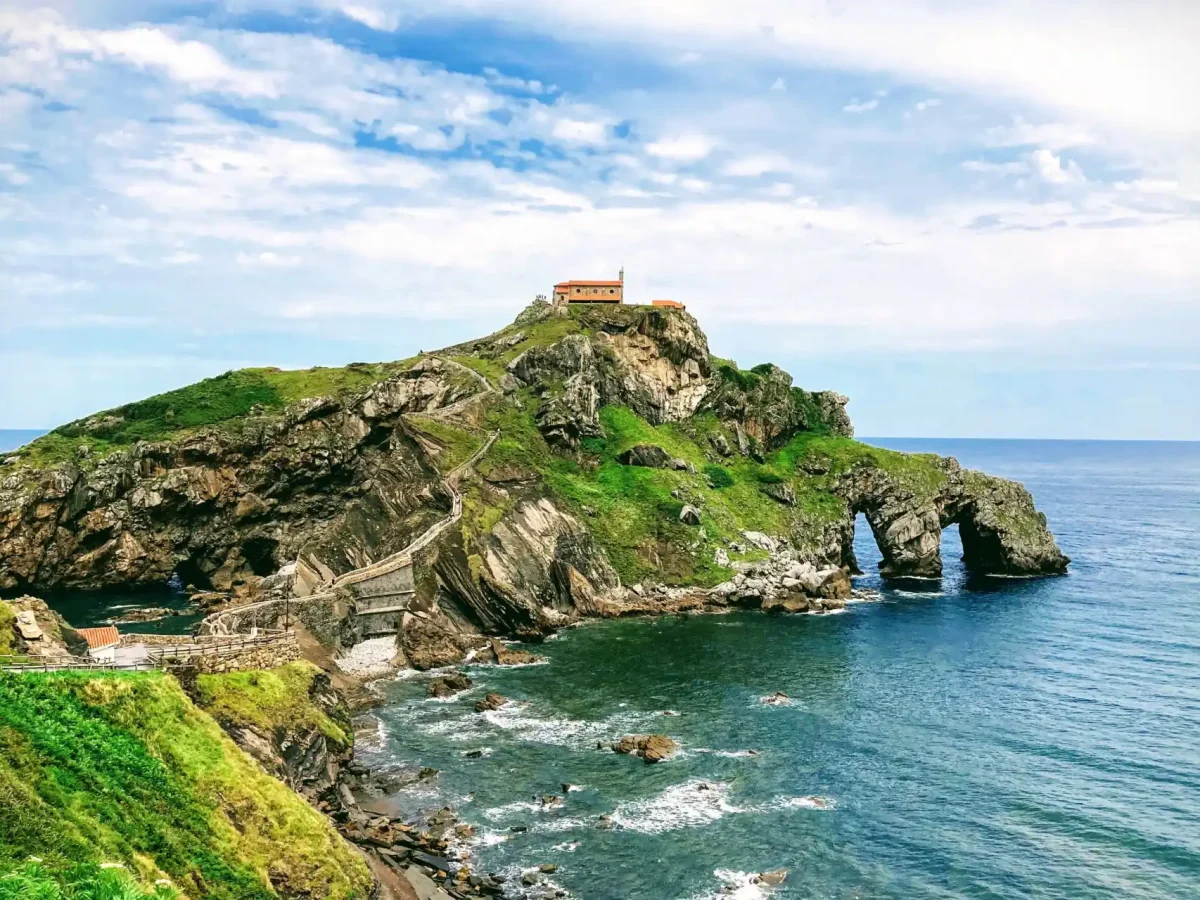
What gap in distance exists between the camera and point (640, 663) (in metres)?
80.8

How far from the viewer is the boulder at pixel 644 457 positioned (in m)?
120

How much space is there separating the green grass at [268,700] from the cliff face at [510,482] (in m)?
36.4

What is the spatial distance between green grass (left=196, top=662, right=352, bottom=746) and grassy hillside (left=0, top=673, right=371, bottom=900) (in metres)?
5.27

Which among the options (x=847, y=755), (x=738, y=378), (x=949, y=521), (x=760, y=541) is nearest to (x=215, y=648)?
(x=847, y=755)

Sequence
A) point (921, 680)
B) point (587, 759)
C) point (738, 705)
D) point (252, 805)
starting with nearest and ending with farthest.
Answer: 1. point (252, 805)
2. point (587, 759)
3. point (738, 705)
4. point (921, 680)

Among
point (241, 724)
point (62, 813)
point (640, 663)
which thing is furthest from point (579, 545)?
point (62, 813)

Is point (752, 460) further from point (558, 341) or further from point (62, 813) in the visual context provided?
point (62, 813)

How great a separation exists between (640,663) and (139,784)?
175 ft

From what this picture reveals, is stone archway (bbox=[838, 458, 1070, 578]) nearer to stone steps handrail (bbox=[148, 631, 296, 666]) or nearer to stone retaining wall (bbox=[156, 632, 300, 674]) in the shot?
stone retaining wall (bbox=[156, 632, 300, 674])

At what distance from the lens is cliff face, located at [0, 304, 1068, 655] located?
98875 millimetres

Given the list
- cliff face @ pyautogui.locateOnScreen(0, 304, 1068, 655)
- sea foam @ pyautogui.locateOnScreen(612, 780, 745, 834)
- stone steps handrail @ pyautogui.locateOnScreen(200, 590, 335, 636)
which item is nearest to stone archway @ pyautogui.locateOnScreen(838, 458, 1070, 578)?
cliff face @ pyautogui.locateOnScreen(0, 304, 1068, 655)

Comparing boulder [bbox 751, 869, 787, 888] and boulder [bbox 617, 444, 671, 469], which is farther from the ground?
boulder [bbox 617, 444, 671, 469]

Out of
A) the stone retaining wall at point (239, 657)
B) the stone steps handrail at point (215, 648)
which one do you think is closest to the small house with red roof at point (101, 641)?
the stone steps handrail at point (215, 648)

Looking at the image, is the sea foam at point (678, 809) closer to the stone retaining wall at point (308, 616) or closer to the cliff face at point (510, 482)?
the stone retaining wall at point (308, 616)
